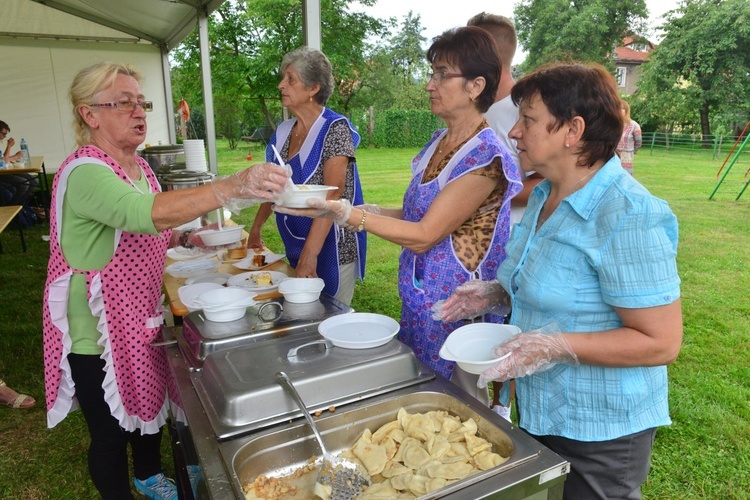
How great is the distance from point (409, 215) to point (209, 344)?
933 mm

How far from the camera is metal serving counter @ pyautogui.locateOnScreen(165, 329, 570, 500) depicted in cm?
108

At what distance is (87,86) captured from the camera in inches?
69.2

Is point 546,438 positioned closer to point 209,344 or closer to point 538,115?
point 538,115

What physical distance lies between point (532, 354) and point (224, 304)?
3.77ft

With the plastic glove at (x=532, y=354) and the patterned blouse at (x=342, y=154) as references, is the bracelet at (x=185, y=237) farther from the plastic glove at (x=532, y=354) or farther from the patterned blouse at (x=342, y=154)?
the plastic glove at (x=532, y=354)

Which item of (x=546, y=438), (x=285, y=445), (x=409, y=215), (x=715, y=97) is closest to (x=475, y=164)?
(x=409, y=215)

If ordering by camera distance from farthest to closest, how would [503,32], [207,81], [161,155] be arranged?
[207,81] < [161,155] < [503,32]

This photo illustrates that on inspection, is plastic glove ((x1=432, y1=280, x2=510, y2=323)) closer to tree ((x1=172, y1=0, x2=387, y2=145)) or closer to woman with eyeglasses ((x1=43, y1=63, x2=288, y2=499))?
woman with eyeglasses ((x1=43, y1=63, x2=288, y2=499))

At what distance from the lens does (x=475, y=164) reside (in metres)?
1.74

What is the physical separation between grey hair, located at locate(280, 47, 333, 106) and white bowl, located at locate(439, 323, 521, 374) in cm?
183

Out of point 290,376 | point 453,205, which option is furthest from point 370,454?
point 453,205

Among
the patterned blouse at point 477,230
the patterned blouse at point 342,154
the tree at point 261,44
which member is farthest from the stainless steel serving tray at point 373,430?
the tree at point 261,44

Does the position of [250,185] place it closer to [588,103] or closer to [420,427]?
[420,427]

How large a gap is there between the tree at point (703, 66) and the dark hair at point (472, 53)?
59.0 feet
